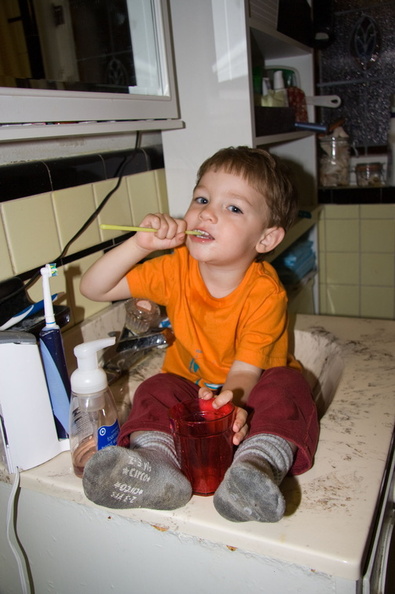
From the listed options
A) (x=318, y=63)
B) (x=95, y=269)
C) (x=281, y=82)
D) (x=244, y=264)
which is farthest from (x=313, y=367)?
(x=318, y=63)

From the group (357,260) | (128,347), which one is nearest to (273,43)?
(357,260)

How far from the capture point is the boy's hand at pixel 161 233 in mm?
829

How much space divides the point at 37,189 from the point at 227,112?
1.64ft

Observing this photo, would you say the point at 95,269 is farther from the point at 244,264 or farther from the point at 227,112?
the point at 227,112

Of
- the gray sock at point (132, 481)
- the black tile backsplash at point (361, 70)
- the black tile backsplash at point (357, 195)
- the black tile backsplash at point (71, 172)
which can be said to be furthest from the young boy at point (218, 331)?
the black tile backsplash at point (361, 70)

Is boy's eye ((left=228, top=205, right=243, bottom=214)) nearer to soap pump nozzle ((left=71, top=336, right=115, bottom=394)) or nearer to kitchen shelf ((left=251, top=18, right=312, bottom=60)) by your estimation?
soap pump nozzle ((left=71, top=336, right=115, bottom=394))

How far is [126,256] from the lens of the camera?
0.89 m

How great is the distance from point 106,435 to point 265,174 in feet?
1.72

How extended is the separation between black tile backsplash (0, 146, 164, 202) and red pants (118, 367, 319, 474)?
1.34 ft

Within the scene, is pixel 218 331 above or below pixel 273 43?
below

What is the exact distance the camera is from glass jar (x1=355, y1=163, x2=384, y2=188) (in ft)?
6.28

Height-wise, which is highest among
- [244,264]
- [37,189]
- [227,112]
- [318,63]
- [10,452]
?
[318,63]

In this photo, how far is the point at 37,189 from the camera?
903 mm

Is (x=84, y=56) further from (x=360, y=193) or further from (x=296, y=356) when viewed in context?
(x=360, y=193)
